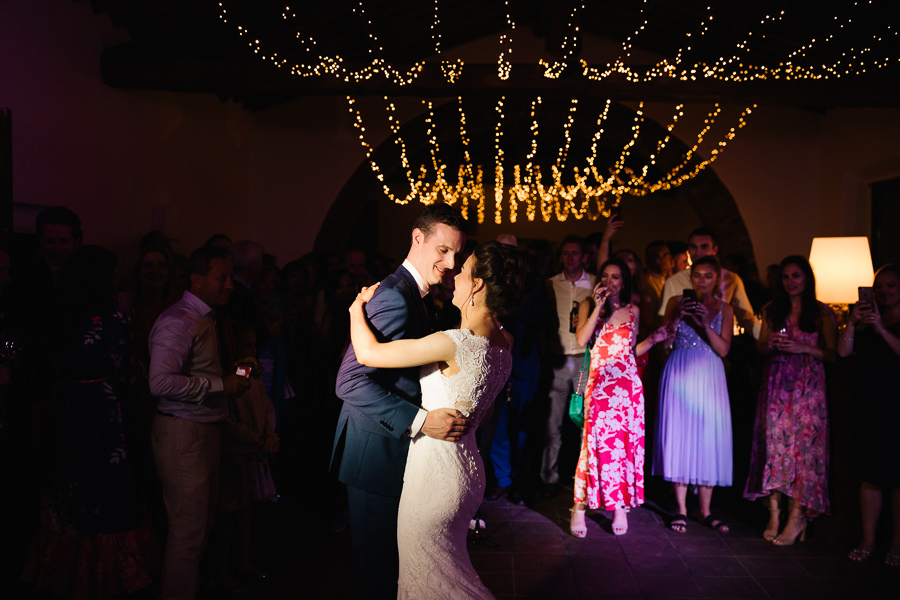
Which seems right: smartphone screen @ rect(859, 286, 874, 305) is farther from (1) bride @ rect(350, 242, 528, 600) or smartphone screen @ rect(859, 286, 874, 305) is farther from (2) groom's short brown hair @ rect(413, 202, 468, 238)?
(2) groom's short brown hair @ rect(413, 202, 468, 238)

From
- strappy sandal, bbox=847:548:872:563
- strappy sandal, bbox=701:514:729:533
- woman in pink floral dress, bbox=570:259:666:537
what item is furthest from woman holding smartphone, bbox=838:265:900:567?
woman in pink floral dress, bbox=570:259:666:537

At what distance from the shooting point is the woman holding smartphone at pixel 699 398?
13.7 feet

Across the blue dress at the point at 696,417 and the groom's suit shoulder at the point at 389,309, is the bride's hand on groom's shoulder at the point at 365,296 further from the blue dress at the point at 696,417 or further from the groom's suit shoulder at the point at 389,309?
the blue dress at the point at 696,417

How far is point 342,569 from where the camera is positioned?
357cm

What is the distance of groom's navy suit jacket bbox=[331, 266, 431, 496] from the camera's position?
216 centimetres

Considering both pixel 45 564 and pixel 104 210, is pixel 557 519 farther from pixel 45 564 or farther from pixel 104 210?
pixel 104 210

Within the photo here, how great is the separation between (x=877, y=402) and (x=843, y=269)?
3.87 ft

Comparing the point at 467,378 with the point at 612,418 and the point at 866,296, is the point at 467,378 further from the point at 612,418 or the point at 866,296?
the point at 866,296

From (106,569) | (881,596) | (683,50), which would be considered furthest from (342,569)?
(683,50)

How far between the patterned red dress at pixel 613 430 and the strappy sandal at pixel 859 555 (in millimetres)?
1113

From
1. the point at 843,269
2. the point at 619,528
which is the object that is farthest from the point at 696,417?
the point at 843,269

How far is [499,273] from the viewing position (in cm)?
222

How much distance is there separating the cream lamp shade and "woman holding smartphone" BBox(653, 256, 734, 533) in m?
0.93

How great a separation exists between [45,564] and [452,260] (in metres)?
2.23
